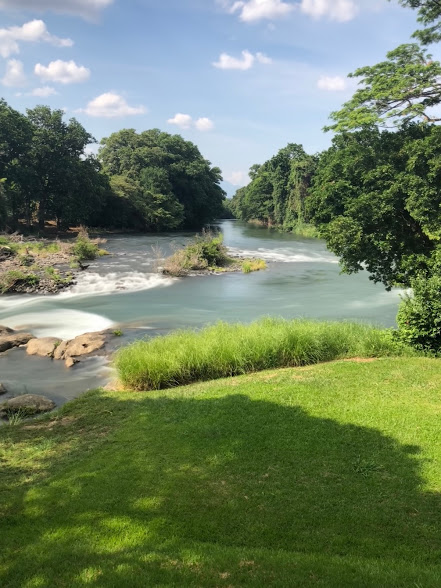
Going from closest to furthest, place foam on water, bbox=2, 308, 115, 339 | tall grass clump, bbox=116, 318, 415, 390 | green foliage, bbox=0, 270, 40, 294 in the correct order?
tall grass clump, bbox=116, 318, 415, 390
foam on water, bbox=2, 308, 115, 339
green foliage, bbox=0, 270, 40, 294

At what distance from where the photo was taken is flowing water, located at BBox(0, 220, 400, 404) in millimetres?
14883

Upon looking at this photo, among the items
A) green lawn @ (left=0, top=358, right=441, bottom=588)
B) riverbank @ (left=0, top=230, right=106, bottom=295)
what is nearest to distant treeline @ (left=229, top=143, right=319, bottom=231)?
riverbank @ (left=0, top=230, right=106, bottom=295)

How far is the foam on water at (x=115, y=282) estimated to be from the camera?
27719 millimetres

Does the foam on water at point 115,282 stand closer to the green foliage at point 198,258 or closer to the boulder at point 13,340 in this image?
the green foliage at point 198,258

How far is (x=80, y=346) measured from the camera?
16.5 meters

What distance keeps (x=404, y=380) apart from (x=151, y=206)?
5335cm

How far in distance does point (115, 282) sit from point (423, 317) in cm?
2112

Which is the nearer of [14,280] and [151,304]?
[151,304]

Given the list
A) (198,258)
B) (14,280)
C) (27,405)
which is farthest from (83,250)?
(27,405)

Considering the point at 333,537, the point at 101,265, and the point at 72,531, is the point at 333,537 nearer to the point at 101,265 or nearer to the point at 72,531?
the point at 72,531

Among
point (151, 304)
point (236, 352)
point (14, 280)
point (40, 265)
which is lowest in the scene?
point (151, 304)

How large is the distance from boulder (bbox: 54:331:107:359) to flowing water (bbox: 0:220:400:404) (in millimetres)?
586

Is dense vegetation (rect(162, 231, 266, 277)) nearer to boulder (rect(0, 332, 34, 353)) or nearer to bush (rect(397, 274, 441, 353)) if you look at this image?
boulder (rect(0, 332, 34, 353))

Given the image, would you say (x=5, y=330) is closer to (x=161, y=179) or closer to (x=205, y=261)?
(x=205, y=261)
